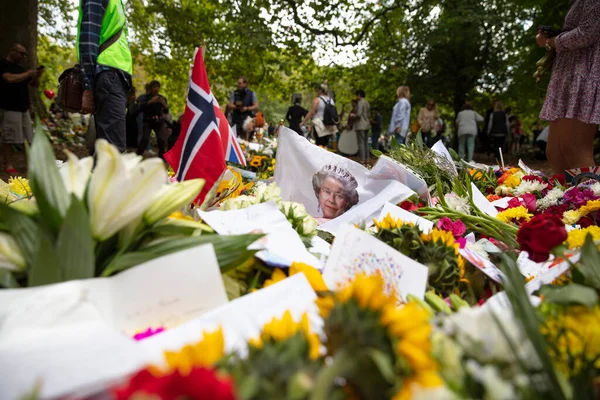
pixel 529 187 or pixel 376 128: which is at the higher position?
pixel 376 128

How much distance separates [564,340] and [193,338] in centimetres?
56

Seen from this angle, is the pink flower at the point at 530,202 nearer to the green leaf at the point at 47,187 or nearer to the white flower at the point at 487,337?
the white flower at the point at 487,337

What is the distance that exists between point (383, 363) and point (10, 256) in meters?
0.63

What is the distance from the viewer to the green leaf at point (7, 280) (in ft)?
2.37

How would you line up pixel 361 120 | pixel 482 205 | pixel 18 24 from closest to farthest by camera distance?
pixel 482 205 → pixel 18 24 → pixel 361 120

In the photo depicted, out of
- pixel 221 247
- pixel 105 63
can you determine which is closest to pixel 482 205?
pixel 221 247

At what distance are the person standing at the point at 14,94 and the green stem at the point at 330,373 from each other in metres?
5.60

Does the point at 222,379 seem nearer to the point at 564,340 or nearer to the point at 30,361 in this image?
the point at 30,361

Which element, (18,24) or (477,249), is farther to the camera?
(18,24)

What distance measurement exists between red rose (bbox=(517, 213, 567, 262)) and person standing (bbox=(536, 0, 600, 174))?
2.13 metres

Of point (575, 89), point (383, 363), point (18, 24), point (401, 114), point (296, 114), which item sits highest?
point (18, 24)

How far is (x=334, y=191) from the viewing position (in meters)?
1.84

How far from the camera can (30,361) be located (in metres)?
0.55

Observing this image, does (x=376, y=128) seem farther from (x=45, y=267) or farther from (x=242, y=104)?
(x=45, y=267)
